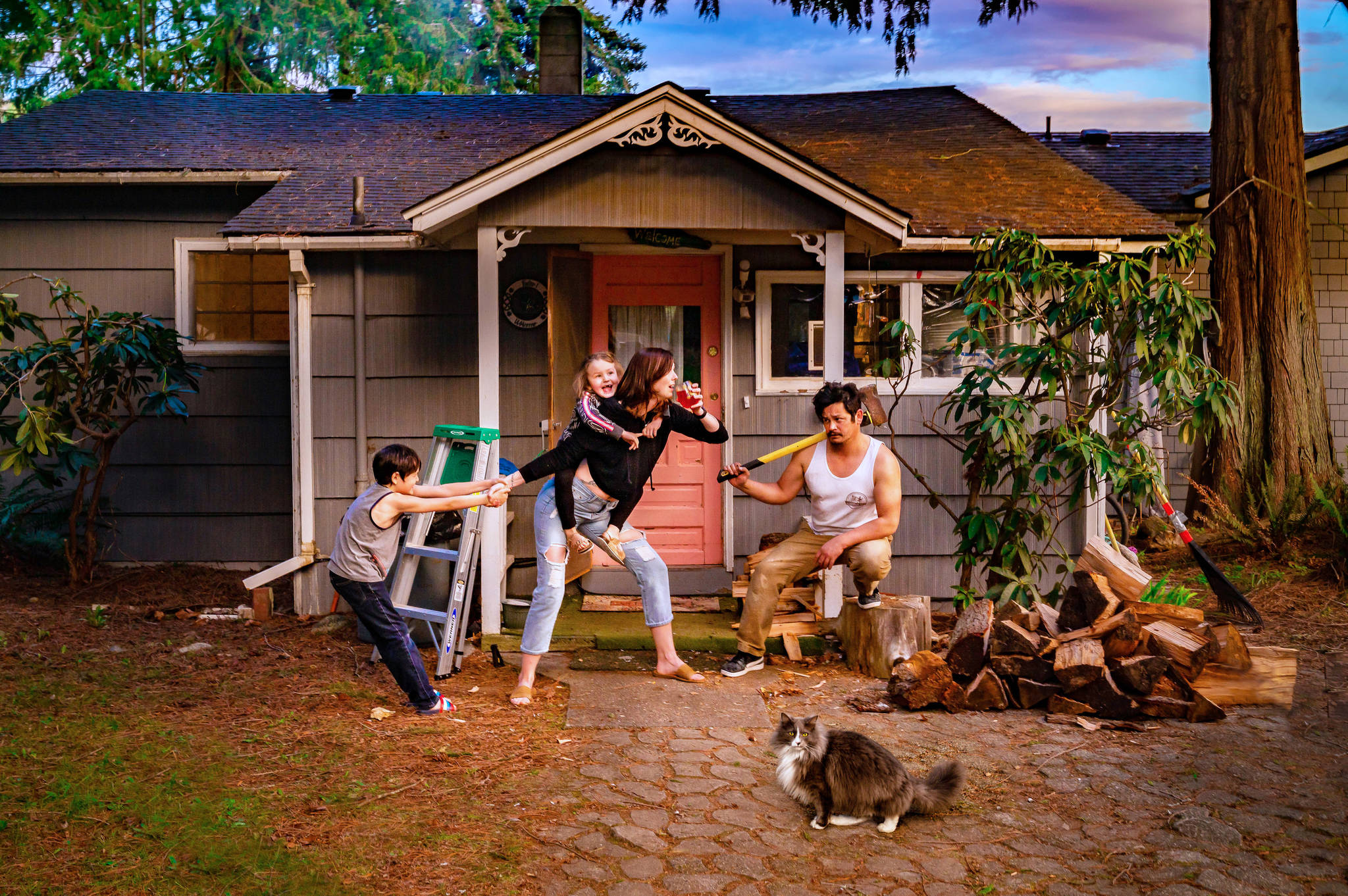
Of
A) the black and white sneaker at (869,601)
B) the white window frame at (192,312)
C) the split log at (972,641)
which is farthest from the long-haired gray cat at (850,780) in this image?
the white window frame at (192,312)

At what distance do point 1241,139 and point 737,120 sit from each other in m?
5.92

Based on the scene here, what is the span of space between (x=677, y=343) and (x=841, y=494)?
2487mm

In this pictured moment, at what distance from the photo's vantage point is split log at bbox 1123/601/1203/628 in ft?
18.0

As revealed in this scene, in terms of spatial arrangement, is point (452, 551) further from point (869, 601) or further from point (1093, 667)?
point (1093, 667)

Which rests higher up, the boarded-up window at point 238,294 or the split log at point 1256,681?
the boarded-up window at point 238,294

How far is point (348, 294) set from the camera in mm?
7559

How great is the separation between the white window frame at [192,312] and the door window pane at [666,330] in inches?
108

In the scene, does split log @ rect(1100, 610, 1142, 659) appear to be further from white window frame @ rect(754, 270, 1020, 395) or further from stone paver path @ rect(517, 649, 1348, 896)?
white window frame @ rect(754, 270, 1020, 395)

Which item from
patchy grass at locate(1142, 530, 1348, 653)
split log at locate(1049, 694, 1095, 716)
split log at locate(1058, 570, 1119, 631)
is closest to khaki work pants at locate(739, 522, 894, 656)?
split log at locate(1058, 570, 1119, 631)

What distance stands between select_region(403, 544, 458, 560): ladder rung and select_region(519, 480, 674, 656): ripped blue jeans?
0.79 m

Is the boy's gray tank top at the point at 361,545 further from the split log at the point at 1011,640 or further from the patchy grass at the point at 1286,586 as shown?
the patchy grass at the point at 1286,586

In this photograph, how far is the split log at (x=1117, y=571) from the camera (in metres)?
6.06

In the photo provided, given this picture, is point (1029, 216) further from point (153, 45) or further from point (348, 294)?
point (153, 45)

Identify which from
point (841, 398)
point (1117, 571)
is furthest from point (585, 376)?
point (1117, 571)
